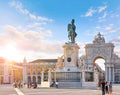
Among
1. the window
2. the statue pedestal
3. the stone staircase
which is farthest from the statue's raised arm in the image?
the stone staircase

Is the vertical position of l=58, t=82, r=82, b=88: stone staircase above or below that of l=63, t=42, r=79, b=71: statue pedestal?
below

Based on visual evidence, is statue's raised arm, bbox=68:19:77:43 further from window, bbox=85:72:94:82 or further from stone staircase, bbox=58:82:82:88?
stone staircase, bbox=58:82:82:88

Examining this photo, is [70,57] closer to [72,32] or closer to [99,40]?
[72,32]

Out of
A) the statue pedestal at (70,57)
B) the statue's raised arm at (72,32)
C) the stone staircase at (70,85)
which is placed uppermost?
the statue's raised arm at (72,32)

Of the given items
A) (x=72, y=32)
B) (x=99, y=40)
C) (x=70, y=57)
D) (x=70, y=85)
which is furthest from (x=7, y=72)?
(x=70, y=85)

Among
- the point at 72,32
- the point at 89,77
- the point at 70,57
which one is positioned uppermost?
the point at 72,32

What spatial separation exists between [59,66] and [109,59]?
239 ft

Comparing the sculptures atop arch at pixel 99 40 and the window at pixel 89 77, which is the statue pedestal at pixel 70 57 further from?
the sculptures atop arch at pixel 99 40

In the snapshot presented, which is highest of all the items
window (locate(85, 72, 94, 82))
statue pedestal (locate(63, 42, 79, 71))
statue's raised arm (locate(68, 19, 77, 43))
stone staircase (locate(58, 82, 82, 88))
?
statue's raised arm (locate(68, 19, 77, 43))

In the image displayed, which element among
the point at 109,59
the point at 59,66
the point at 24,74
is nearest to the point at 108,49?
the point at 109,59

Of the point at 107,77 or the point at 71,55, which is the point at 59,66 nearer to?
the point at 71,55

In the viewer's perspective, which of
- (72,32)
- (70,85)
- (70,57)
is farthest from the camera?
(72,32)

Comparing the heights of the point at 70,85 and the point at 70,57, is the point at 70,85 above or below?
below

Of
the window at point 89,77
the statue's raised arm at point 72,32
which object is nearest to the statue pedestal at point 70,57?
the statue's raised arm at point 72,32
